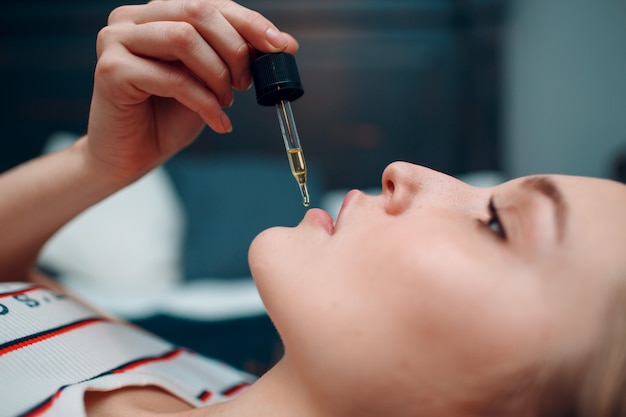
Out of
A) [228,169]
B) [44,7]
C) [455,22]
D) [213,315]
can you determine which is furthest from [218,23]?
[455,22]

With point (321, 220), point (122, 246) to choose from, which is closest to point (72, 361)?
point (321, 220)

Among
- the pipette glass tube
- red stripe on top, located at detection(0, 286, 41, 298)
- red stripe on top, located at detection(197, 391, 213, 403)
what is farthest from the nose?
red stripe on top, located at detection(0, 286, 41, 298)

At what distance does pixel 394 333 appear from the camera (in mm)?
572

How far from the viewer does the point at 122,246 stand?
1.57 m

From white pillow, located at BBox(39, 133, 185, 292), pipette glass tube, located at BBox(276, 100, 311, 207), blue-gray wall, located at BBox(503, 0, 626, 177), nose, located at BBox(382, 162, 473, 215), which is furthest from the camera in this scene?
blue-gray wall, located at BBox(503, 0, 626, 177)

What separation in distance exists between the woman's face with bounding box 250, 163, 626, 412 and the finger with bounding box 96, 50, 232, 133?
0.32 meters

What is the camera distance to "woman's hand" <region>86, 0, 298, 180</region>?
0.74 m

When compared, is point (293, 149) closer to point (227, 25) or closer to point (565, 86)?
point (227, 25)

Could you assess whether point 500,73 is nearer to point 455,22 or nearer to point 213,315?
point 455,22

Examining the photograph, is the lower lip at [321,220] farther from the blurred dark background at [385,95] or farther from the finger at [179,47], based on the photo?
the blurred dark background at [385,95]

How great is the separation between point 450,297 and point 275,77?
397mm

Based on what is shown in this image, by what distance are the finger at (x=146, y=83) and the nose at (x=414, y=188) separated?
0.99 ft

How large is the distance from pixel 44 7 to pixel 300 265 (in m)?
1.91

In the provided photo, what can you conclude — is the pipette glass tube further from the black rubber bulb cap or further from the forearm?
the forearm
